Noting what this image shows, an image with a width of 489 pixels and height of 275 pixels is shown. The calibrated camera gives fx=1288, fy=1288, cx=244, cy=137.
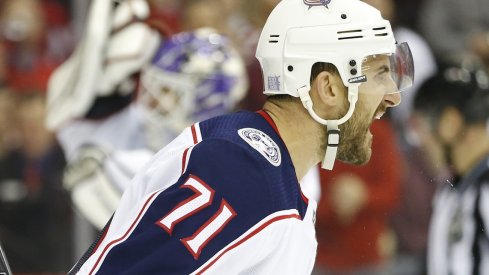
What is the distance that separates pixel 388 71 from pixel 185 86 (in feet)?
5.76

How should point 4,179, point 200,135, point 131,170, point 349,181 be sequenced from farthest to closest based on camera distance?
1. point 4,179
2. point 349,181
3. point 131,170
4. point 200,135

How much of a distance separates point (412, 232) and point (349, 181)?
690mm

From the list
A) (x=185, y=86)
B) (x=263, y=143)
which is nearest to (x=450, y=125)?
(x=185, y=86)

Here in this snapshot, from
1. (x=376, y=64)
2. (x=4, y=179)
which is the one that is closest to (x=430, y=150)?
(x=4, y=179)

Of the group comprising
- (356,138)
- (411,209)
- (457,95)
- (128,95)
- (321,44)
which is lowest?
(411,209)

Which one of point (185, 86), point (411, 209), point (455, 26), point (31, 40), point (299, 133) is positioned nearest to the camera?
point (299, 133)

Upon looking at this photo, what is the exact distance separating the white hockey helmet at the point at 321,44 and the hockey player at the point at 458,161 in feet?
6.91

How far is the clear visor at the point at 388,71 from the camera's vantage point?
11.3ft

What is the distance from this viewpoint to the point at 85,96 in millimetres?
5477

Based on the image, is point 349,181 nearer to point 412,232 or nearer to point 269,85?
point 412,232

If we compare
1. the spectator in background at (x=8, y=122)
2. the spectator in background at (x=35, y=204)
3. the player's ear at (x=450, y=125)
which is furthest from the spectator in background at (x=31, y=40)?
the player's ear at (x=450, y=125)

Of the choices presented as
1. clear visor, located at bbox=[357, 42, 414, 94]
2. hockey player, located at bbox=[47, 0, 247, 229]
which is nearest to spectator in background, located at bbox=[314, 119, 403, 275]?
hockey player, located at bbox=[47, 0, 247, 229]

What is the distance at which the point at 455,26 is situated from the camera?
24.2 feet

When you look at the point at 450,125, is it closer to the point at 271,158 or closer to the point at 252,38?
the point at 252,38
